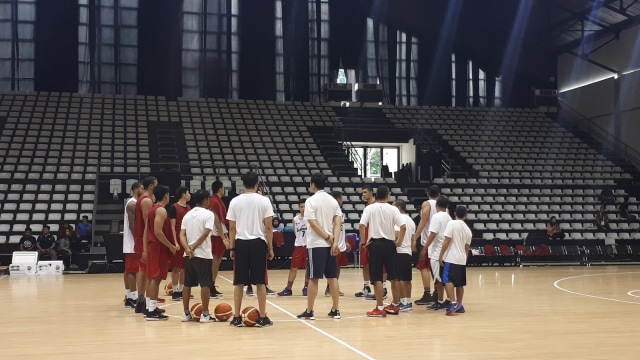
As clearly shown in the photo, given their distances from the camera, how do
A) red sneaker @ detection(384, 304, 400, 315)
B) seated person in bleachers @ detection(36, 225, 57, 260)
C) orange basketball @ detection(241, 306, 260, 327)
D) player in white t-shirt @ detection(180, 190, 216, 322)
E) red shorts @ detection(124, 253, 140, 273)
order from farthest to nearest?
seated person in bleachers @ detection(36, 225, 57, 260), red shorts @ detection(124, 253, 140, 273), red sneaker @ detection(384, 304, 400, 315), player in white t-shirt @ detection(180, 190, 216, 322), orange basketball @ detection(241, 306, 260, 327)

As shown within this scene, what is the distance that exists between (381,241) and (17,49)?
25.8 meters

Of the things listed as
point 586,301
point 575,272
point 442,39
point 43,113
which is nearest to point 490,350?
point 586,301

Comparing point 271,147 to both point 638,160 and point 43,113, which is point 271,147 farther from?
point 638,160

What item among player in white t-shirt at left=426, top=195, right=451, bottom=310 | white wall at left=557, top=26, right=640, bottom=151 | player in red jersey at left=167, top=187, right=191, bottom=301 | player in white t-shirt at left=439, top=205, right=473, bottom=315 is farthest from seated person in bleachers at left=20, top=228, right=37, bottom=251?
white wall at left=557, top=26, right=640, bottom=151

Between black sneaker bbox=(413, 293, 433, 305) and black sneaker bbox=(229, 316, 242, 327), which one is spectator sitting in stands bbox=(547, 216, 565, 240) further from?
black sneaker bbox=(229, 316, 242, 327)

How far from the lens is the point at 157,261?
8906 millimetres

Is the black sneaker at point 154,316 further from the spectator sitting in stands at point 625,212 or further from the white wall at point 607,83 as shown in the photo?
the white wall at point 607,83

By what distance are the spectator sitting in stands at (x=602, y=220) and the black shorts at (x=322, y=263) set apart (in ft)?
57.9

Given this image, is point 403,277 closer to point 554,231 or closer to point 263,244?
point 263,244

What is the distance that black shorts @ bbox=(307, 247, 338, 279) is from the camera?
28.0ft

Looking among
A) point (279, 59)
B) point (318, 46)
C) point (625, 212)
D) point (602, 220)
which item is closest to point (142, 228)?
point (602, 220)

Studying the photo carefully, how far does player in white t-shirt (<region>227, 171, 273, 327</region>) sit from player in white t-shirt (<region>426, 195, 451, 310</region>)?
266 cm

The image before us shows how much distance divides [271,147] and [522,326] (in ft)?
62.1

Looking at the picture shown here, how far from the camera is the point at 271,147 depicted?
26.5 meters
